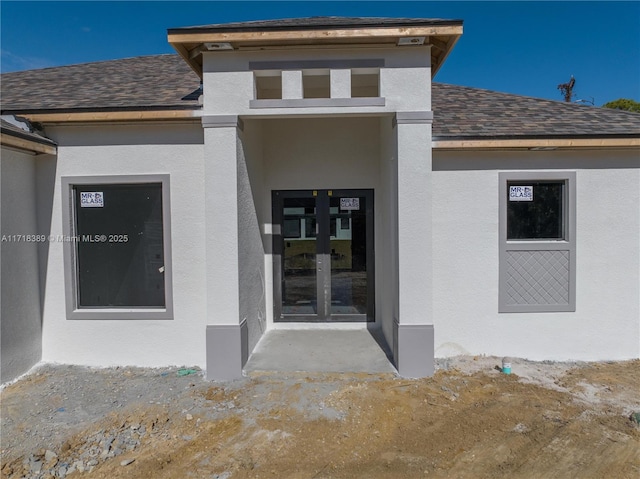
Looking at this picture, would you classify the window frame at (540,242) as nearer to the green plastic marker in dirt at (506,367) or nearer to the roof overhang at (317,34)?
the green plastic marker in dirt at (506,367)

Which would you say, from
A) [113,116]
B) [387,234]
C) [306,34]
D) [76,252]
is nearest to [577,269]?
[387,234]

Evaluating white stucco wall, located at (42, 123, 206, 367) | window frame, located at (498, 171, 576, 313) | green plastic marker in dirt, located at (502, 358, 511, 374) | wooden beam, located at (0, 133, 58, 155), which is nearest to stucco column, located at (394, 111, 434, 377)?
green plastic marker in dirt, located at (502, 358, 511, 374)

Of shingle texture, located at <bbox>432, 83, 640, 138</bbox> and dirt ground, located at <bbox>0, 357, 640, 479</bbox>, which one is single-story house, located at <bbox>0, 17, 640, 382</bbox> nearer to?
shingle texture, located at <bbox>432, 83, 640, 138</bbox>

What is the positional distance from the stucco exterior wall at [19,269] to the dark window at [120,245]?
1.81 feet

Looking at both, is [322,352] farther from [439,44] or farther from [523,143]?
[439,44]

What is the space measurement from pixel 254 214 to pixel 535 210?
14.2 ft

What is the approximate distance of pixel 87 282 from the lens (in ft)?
18.0

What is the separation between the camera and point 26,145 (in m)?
4.81

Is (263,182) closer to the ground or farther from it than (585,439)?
farther from it

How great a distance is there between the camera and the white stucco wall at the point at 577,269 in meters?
5.59

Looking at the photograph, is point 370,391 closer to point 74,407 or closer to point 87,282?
point 74,407

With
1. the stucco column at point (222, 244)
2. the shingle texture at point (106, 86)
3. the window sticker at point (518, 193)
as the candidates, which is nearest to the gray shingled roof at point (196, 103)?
the shingle texture at point (106, 86)

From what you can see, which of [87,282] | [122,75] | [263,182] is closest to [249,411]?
[87,282]

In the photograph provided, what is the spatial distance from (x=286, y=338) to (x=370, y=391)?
2.24 meters
